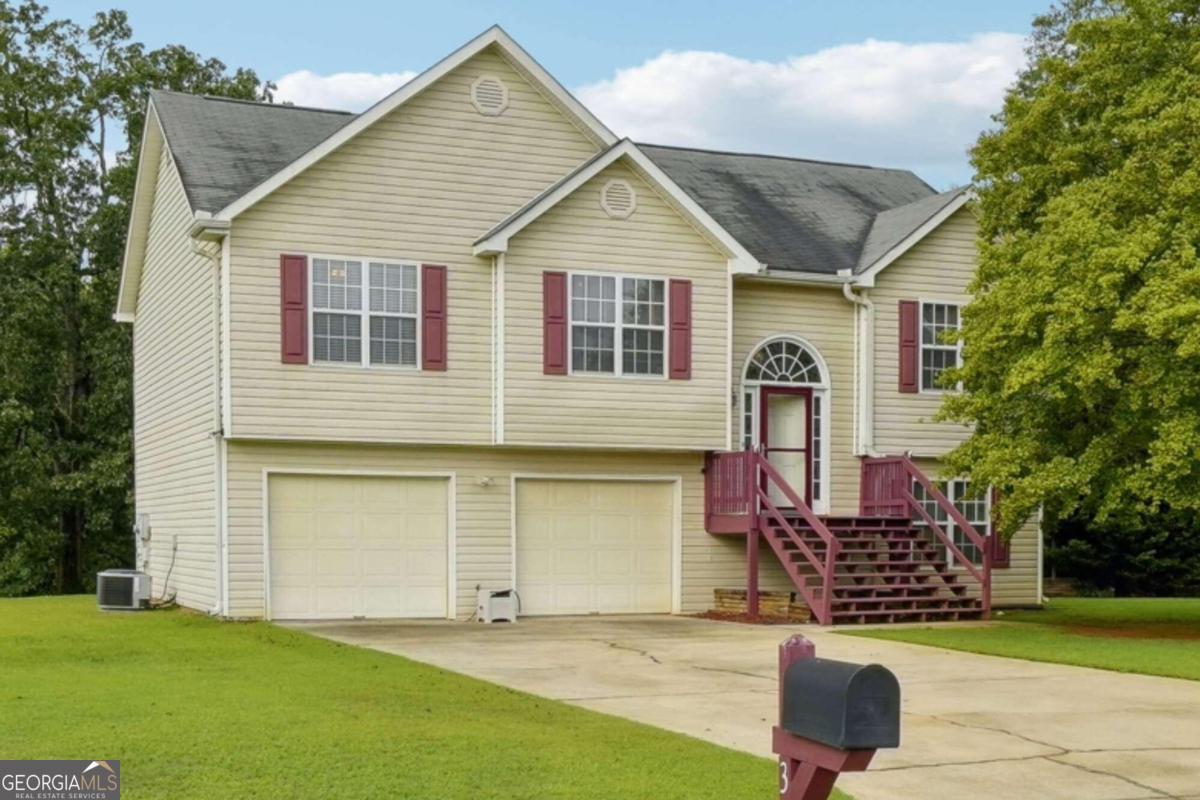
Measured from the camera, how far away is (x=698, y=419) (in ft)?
67.7

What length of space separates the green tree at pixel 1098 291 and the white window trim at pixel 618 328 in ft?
13.3

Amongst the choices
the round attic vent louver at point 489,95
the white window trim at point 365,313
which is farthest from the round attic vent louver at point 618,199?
the white window trim at point 365,313

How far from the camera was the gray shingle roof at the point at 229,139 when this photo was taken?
19469 millimetres

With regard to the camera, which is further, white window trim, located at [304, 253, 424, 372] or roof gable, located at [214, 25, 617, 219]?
white window trim, located at [304, 253, 424, 372]

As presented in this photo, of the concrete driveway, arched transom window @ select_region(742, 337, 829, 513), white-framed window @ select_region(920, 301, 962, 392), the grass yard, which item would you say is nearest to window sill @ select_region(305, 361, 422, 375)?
the concrete driveway

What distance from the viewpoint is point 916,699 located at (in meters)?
11.6

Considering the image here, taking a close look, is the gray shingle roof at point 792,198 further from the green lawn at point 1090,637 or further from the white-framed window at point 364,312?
the green lawn at point 1090,637

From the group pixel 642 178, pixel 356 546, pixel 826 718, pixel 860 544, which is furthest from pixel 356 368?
pixel 826 718

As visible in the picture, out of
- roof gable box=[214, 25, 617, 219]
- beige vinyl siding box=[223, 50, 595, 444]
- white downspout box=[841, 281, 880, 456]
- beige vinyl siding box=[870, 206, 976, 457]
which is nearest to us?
roof gable box=[214, 25, 617, 219]

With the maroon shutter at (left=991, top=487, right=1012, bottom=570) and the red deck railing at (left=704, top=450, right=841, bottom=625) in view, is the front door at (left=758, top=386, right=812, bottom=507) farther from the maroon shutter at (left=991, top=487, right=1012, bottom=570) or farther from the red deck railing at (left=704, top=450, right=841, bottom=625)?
the maroon shutter at (left=991, top=487, right=1012, bottom=570)

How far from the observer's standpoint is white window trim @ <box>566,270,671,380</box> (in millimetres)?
19891

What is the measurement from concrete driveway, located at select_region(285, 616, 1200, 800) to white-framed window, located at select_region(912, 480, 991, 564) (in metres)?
5.24

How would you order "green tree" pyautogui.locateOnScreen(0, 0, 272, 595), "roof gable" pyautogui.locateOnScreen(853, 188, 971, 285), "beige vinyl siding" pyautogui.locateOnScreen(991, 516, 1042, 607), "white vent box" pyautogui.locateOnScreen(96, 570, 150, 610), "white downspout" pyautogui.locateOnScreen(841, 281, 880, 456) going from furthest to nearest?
1. "green tree" pyautogui.locateOnScreen(0, 0, 272, 595)
2. "beige vinyl siding" pyautogui.locateOnScreen(991, 516, 1042, 607)
3. "white downspout" pyautogui.locateOnScreen(841, 281, 880, 456)
4. "roof gable" pyautogui.locateOnScreen(853, 188, 971, 285)
5. "white vent box" pyautogui.locateOnScreen(96, 570, 150, 610)

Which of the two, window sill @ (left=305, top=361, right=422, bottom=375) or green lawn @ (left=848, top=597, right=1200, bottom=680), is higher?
window sill @ (left=305, top=361, right=422, bottom=375)
